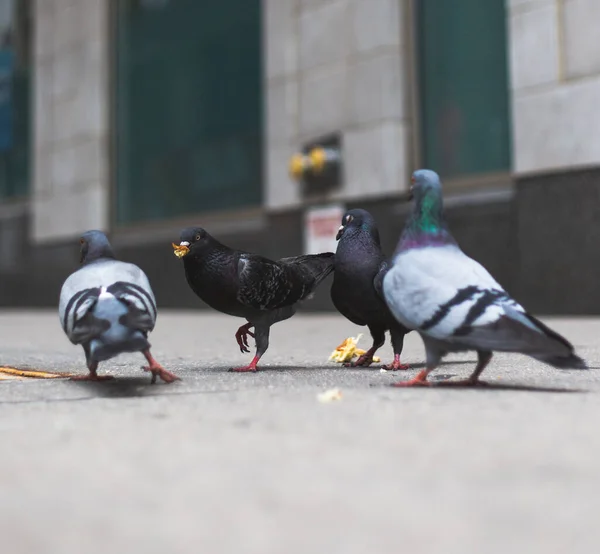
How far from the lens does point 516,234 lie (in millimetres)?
9273

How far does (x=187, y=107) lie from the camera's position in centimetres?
1338

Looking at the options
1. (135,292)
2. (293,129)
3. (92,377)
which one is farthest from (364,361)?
(293,129)

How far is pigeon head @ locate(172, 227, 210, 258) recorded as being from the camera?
4.69 metres

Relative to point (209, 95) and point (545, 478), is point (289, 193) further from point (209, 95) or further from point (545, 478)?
point (545, 478)

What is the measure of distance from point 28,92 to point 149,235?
4520 mm

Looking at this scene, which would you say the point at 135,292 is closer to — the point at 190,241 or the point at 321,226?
the point at 190,241

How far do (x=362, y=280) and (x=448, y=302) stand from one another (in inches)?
45.8

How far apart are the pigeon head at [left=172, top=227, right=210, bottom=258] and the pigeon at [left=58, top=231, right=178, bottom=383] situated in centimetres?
47

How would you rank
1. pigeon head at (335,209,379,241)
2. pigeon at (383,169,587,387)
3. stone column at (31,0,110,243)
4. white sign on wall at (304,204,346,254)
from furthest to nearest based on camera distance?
stone column at (31,0,110,243) → white sign on wall at (304,204,346,254) → pigeon head at (335,209,379,241) → pigeon at (383,169,587,387)

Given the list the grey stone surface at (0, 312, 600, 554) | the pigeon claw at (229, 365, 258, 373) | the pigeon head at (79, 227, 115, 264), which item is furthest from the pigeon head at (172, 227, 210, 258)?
the grey stone surface at (0, 312, 600, 554)

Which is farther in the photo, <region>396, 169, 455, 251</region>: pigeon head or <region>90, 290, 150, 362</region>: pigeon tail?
<region>396, 169, 455, 251</region>: pigeon head

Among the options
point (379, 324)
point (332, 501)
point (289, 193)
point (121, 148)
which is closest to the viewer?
point (332, 501)

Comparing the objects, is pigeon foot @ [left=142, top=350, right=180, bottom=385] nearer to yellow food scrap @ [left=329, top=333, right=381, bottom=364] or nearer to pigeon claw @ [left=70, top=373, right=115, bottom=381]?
pigeon claw @ [left=70, top=373, right=115, bottom=381]

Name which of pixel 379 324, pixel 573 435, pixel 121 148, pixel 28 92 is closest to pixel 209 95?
pixel 121 148
